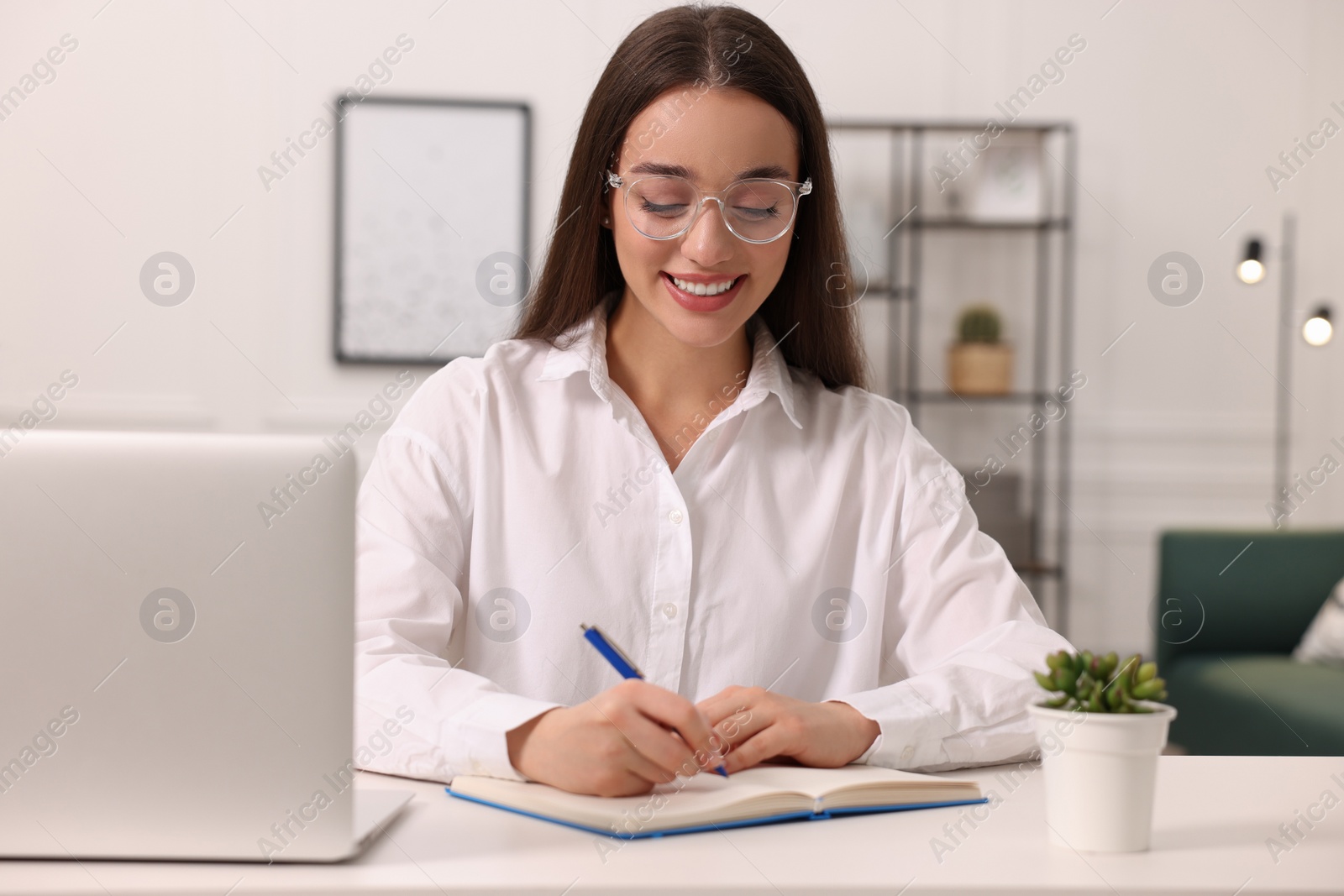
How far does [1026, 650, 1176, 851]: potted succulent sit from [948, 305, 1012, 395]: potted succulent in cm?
345

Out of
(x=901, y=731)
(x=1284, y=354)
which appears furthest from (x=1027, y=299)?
(x=901, y=731)

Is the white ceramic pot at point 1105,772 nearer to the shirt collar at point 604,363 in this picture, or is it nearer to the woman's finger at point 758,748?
Answer: the woman's finger at point 758,748

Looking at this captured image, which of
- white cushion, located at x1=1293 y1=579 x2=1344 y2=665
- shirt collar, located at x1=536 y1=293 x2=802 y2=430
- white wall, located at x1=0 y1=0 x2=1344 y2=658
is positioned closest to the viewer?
shirt collar, located at x1=536 y1=293 x2=802 y2=430

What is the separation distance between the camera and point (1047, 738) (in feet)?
2.69

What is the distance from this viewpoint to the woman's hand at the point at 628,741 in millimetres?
904

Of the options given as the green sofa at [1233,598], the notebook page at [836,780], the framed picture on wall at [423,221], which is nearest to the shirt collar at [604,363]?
the notebook page at [836,780]

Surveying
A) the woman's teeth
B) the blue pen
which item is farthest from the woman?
the blue pen

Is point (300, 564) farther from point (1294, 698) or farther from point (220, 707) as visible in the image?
point (1294, 698)

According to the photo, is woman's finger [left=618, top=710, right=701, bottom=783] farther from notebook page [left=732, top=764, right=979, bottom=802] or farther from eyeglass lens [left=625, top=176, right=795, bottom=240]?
eyeglass lens [left=625, top=176, right=795, bottom=240]

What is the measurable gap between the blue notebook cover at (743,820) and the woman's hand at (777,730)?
13 centimetres

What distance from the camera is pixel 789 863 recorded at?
77cm

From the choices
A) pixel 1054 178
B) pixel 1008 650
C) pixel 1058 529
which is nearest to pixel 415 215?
pixel 1054 178

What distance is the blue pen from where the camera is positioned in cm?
92

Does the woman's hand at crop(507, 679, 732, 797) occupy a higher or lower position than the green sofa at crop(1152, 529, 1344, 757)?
higher
